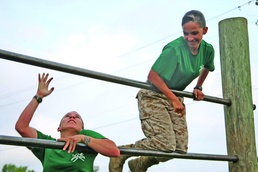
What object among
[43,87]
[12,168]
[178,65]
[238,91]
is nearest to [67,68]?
[43,87]

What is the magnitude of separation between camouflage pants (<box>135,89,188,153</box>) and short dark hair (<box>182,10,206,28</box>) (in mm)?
437

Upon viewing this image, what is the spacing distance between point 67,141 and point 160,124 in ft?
2.67

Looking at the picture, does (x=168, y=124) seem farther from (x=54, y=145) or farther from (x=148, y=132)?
(x=54, y=145)

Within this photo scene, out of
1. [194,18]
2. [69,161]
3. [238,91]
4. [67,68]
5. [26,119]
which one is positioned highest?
[194,18]

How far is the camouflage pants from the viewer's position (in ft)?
8.64

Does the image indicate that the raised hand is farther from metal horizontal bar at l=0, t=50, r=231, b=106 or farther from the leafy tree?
the leafy tree

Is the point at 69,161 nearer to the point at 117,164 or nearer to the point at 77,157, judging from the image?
the point at 77,157

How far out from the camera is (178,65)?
8.80ft

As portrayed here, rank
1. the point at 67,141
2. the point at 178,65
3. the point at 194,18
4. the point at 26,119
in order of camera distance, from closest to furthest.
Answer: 1. the point at 67,141
2. the point at 26,119
3. the point at 178,65
4. the point at 194,18

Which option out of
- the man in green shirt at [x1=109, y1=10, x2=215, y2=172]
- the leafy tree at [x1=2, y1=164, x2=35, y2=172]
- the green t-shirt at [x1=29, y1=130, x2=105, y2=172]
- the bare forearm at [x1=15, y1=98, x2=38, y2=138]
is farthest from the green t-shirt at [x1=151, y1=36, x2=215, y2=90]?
the leafy tree at [x1=2, y1=164, x2=35, y2=172]

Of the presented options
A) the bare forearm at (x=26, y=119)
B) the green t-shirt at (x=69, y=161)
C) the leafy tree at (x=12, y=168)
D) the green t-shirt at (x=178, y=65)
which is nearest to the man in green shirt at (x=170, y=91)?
the green t-shirt at (x=178, y=65)

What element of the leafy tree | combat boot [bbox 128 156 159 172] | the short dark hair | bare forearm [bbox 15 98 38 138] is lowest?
combat boot [bbox 128 156 159 172]

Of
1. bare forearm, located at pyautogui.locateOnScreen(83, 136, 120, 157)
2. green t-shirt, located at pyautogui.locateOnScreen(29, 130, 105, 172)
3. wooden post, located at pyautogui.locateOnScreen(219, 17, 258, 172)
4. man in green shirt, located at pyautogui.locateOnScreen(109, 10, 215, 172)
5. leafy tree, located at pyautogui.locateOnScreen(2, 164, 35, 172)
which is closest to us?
bare forearm, located at pyautogui.locateOnScreen(83, 136, 120, 157)

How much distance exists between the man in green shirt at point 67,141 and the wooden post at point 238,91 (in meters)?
0.84
